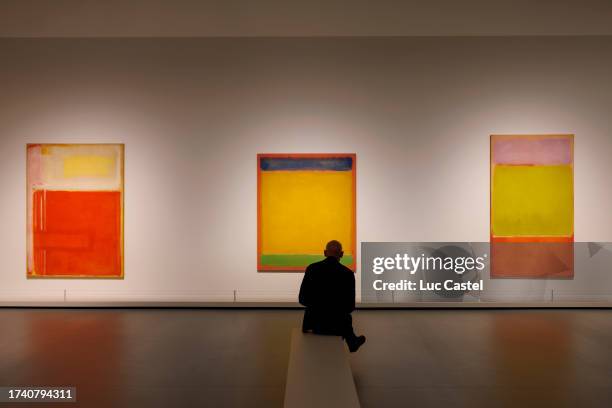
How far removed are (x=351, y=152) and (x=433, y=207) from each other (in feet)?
5.34

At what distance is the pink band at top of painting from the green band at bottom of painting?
2.95 meters

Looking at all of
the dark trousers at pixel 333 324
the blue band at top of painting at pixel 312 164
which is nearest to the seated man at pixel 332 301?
the dark trousers at pixel 333 324

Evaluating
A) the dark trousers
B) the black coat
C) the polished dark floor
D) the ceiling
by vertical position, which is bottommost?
the polished dark floor

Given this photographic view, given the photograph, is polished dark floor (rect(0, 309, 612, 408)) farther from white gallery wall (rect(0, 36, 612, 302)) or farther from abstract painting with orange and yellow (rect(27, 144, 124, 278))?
white gallery wall (rect(0, 36, 612, 302))

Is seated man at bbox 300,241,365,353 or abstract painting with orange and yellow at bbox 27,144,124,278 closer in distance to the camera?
seated man at bbox 300,241,365,353

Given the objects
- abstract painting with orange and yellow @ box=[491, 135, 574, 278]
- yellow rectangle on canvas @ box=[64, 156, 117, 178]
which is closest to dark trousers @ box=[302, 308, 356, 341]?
abstract painting with orange and yellow @ box=[491, 135, 574, 278]

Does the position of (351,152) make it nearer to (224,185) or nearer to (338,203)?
(338,203)

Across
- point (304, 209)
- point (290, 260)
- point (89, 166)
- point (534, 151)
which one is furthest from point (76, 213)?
point (534, 151)

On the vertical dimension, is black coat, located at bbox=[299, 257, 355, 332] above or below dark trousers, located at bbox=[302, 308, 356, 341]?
above

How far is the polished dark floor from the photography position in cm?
400

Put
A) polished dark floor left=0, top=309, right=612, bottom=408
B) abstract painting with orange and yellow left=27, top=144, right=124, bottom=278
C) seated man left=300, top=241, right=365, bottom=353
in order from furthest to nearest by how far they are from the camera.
→ 1. abstract painting with orange and yellow left=27, top=144, right=124, bottom=278
2. seated man left=300, top=241, right=365, bottom=353
3. polished dark floor left=0, top=309, right=612, bottom=408

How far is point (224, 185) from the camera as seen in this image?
7613mm

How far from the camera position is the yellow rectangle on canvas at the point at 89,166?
758 cm

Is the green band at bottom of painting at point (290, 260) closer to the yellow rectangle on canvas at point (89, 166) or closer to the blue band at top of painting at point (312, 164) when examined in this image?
the blue band at top of painting at point (312, 164)
